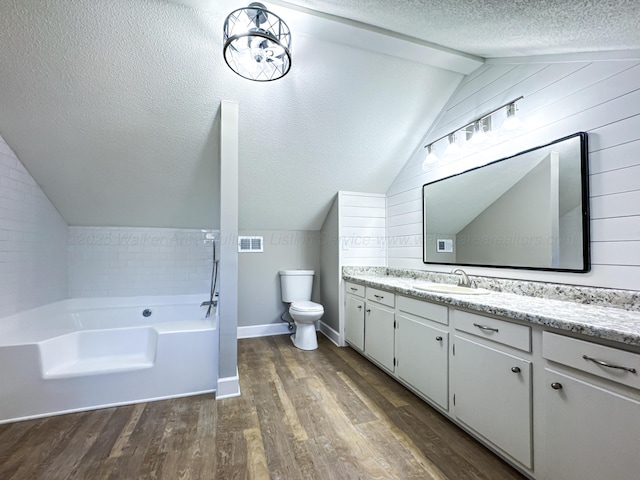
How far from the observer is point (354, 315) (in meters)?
2.90

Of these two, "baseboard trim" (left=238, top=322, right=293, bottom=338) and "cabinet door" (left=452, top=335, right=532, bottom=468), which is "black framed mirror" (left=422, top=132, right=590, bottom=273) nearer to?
"cabinet door" (left=452, top=335, right=532, bottom=468)

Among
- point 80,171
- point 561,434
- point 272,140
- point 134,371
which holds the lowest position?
point 134,371

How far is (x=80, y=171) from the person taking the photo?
252cm

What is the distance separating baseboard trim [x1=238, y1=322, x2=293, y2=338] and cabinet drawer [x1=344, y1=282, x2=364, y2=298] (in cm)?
108

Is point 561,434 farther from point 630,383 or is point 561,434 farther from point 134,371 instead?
point 134,371

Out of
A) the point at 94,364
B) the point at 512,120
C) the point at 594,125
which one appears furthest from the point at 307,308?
the point at 594,125

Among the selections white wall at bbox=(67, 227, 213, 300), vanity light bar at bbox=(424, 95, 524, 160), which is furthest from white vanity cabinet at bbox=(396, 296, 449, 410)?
white wall at bbox=(67, 227, 213, 300)

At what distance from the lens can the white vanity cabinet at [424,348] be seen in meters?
1.74

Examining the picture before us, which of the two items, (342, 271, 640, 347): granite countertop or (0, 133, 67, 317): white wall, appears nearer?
(342, 271, 640, 347): granite countertop

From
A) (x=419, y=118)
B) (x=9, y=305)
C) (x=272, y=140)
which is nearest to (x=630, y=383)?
(x=419, y=118)

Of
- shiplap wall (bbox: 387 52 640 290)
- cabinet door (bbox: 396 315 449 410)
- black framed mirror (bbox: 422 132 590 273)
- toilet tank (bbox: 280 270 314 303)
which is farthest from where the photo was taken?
toilet tank (bbox: 280 270 314 303)

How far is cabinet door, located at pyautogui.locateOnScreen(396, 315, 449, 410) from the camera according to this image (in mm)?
1736

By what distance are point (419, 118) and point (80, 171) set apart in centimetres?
313

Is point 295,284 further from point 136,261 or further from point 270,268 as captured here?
point 136,261
